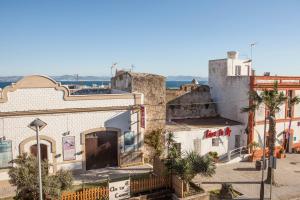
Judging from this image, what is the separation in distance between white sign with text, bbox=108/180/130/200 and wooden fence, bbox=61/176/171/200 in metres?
0.39

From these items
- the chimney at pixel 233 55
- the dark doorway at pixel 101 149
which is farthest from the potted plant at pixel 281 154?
the dark doorway at pixel 101 149

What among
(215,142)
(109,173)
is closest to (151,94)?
(109,173)

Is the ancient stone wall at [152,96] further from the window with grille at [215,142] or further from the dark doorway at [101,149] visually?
the window with grille at [215,142]

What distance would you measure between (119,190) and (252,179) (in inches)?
466

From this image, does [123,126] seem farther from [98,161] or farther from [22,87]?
[22,87]

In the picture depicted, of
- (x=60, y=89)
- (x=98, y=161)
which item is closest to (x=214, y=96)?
(x=98, y=161)

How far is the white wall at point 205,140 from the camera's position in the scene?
85.7 ft

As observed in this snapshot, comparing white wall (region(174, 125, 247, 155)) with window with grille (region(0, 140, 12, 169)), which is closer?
window with grille (region(0, 140, 12, 169))

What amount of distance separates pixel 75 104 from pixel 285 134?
884 inches

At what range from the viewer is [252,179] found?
22828 millimetres

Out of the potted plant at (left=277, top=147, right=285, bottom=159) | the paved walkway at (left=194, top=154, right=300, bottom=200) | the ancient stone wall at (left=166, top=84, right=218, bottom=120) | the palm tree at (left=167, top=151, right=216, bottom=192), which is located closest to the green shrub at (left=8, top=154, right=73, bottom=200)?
the palm tree at (left=167, top=151, right=216, bottom=192)

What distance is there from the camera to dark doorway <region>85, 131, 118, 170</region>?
2234 cm

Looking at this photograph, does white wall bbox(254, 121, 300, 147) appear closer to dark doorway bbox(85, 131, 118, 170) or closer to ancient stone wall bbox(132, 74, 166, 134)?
ancient stone wall bbox(132, 74, 166, 134)

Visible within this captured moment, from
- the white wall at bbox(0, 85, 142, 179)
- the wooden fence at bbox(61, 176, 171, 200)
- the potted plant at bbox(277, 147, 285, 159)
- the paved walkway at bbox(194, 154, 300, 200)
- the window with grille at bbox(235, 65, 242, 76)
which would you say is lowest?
the paved walkway at bbox(194, 154, 300, 200)
